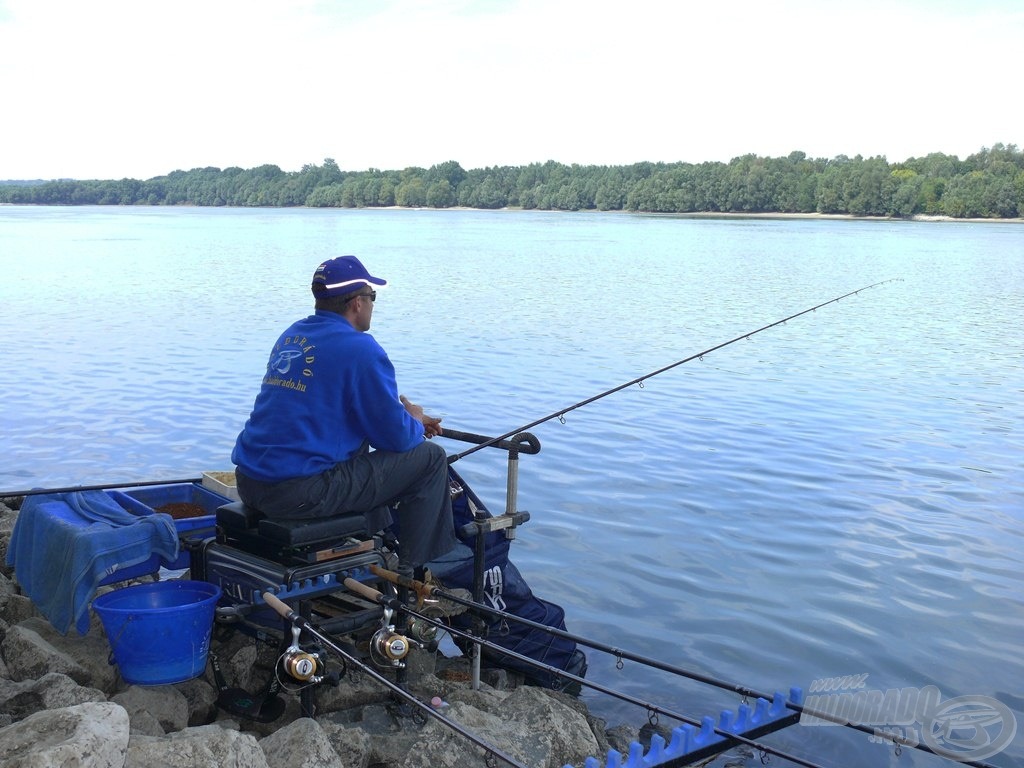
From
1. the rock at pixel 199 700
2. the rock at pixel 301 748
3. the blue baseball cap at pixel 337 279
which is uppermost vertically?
the blue baseball cap at pixel 337 279

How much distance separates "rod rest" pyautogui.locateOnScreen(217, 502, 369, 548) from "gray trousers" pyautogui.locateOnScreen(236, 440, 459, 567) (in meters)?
0.04

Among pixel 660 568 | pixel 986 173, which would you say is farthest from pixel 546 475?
pixel 986 173

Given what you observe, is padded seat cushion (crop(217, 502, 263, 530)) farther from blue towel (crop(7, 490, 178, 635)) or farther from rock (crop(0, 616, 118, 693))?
rock (crop(0, 616, 118, 693))

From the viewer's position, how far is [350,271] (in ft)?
12.9

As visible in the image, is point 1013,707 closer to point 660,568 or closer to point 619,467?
point 660,568

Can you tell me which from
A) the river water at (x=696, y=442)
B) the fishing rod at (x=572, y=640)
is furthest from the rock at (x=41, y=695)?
the river water at (x=696, y=442)

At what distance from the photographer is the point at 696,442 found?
372 inches

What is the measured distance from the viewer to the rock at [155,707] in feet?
11.7

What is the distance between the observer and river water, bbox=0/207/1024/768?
18.6ft

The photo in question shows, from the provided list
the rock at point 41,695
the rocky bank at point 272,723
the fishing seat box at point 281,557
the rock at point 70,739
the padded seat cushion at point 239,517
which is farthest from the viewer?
the padded seat cushion at point 239,517

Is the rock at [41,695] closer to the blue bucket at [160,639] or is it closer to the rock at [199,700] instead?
the blue bucket at [160,639]

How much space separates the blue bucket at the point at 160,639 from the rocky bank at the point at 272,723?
71 millimetres

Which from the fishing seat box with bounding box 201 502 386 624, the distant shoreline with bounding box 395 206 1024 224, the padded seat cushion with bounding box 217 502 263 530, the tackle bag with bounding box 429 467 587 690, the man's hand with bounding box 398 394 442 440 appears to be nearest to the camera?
the fishing seat box with bounding box 201 502 386 624

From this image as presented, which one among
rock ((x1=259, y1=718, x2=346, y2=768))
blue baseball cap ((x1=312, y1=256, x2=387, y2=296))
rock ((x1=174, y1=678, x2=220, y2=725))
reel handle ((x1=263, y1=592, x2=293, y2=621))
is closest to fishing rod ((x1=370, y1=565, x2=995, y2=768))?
reel handle ((x1=263, y1=592, x2=293, y2=621))
